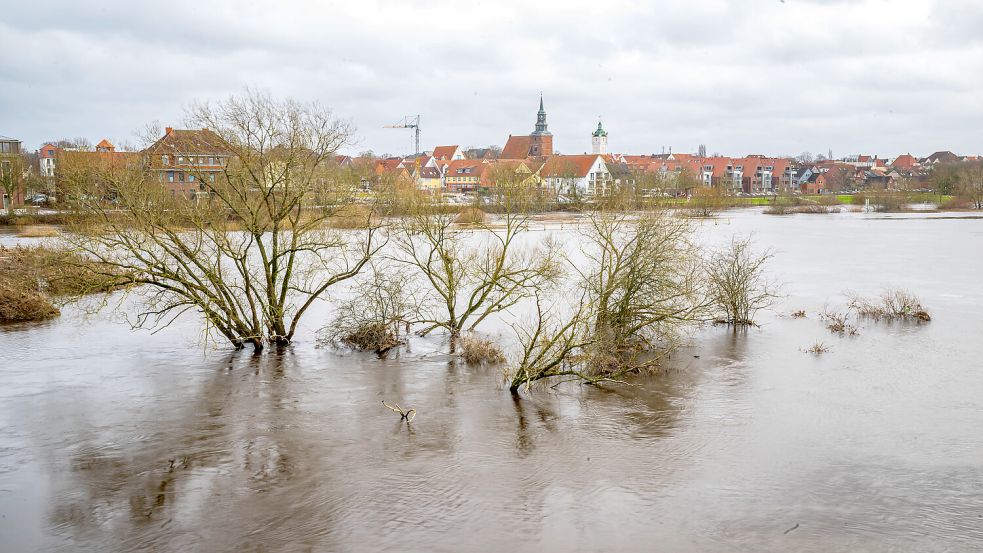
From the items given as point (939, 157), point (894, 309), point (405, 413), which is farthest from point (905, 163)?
point (405, 413)

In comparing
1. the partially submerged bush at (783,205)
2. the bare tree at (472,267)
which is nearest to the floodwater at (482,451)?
the bare tree at (472,267)

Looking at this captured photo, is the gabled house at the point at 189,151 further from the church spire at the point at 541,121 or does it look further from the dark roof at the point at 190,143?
the church spire at the point at 541,121

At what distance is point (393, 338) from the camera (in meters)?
25.9

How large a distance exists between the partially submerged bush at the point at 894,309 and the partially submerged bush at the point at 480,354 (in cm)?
1465

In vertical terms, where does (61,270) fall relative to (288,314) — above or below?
above

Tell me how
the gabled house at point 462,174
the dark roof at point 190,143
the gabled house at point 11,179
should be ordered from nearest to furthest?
the dark roof at point 190,143, the gabled house at point 11,179, the gabled house at point 462,174

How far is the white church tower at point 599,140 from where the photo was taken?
5838 inches

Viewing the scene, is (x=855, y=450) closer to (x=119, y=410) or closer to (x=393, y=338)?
(x=393, y=338)

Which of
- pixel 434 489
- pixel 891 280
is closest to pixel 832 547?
pixel 434 489

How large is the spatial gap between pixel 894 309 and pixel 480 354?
52.2 ft

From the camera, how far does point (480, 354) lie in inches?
944

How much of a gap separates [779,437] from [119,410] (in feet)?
49.6

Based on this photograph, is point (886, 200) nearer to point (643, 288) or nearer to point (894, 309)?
point (894, 309)

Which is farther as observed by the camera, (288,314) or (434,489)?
(288,314)
